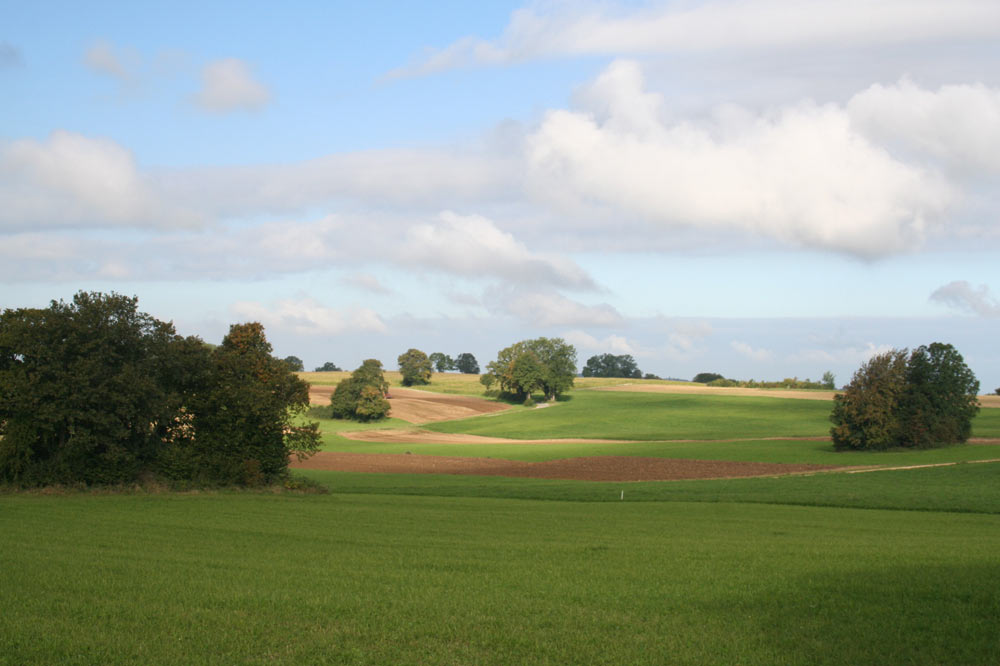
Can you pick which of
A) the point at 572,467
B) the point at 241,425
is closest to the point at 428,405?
A: the point at 572,467

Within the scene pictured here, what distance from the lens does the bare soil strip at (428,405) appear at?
109m

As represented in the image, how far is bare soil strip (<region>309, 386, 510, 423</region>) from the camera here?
109000 mm

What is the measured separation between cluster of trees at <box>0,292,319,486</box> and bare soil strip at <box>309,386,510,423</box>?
2692 inches

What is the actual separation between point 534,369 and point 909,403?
7148cm

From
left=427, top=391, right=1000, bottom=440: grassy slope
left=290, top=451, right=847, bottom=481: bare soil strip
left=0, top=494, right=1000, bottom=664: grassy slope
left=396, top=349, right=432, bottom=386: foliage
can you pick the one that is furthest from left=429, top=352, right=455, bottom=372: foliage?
left=0, top=494, right=1000, bottom=664: grassy slope

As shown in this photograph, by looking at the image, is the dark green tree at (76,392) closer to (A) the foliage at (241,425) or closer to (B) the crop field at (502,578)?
(B) the crop field at (502,578)

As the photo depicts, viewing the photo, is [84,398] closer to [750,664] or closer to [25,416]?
[25,416]

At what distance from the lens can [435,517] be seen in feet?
87.8

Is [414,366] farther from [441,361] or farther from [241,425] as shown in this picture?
[241,425]

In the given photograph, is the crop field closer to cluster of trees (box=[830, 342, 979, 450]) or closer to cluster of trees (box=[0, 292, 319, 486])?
cluster of trees (box=[0, 292, 319, 486])

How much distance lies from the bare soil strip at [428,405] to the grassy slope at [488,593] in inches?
3334

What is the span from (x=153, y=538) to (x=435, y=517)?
921 cm

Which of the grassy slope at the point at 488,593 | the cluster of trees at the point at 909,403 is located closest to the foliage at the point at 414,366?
the cluster of trees at the point at 909,403

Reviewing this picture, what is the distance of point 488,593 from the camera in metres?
13.3
